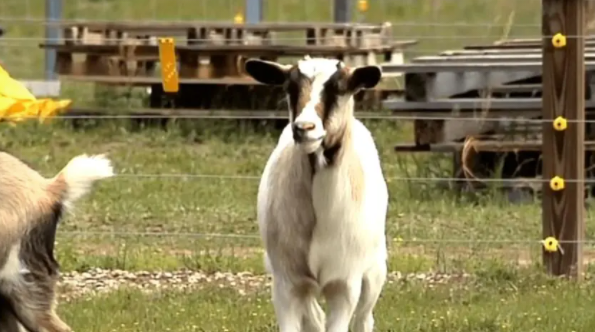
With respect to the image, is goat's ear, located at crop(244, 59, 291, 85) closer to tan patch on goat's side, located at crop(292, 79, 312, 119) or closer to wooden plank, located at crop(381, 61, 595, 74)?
tan patch on goat's side, located at crop(292, 79, 312, 119)

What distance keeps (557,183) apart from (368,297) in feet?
7.85

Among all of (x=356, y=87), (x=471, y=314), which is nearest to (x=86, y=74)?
(x=471, y=314)

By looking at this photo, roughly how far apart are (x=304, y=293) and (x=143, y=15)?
74.0ft

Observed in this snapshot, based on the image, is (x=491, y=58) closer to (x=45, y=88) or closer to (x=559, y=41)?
(x=559, y=41)

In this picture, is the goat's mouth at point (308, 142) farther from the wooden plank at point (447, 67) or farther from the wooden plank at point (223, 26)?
the wooden plank at point (223, 26)

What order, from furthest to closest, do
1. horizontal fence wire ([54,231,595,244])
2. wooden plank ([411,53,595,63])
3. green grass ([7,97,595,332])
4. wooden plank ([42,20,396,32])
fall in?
wooden plank ([42,20,396,32]) < wooden plank ([411,53,595,63]) < horizontal fence wire ([54,231,595,244]) < green grass ([7,97,595,332])

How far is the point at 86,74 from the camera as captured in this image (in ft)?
54.6

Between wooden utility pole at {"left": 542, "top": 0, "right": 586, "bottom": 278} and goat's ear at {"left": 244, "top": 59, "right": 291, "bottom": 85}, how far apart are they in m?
2.81

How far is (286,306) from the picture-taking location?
6.76 metres

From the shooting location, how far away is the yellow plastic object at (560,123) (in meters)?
9.13

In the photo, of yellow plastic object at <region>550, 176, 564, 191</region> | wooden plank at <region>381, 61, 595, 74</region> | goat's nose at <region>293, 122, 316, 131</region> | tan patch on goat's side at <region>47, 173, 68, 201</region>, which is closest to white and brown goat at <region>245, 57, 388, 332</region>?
goat's nose at <region>293, 122, 316, 131</region>

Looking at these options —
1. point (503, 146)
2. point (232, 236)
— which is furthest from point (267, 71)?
point (503, 146)

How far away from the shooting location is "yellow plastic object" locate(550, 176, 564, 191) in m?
9.16

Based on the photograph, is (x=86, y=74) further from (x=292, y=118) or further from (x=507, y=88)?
(x=292, y=118)
